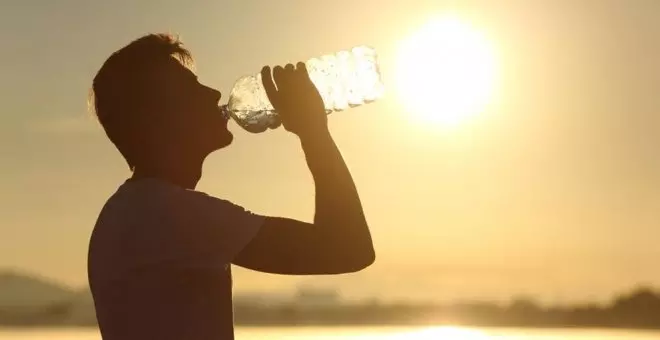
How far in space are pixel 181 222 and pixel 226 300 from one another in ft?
0.46

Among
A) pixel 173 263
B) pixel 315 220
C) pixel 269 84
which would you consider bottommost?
pixel 173 263

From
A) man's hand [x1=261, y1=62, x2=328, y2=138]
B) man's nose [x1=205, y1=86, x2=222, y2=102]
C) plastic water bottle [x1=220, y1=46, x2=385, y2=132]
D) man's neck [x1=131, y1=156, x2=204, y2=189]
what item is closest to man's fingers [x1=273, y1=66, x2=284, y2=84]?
man's hand [x1=261, y1=62, x2=328, y2=138]

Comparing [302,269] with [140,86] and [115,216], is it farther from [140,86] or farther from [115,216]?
[140,86]

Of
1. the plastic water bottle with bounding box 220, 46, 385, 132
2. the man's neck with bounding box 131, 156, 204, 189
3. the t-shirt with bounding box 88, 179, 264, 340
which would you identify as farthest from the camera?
the plastic water bottle with bounding box 220, 46, 385, 132

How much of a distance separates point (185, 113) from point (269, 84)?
0.16 m

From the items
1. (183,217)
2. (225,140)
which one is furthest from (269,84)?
(183,217)

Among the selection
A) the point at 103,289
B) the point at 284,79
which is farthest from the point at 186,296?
the point at 284,79

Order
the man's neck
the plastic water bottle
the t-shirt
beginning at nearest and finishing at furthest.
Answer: the t-shirt, the man's neck, the plastic water bottle

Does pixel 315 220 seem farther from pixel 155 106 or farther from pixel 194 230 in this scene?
pixel 155 106

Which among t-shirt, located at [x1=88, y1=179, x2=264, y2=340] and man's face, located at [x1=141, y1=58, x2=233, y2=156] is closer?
t-shirt, located at [x1=88, y1=179, x2=264, y2=340]

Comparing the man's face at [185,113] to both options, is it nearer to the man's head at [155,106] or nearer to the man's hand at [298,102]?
the man's head at [155,106]

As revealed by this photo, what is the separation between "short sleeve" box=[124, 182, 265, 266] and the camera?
1.55 meters

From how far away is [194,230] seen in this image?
5.08ft

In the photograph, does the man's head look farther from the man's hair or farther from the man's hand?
the man's hand
